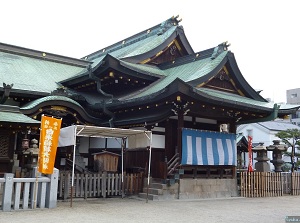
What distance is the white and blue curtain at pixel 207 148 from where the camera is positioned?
45.6 feet

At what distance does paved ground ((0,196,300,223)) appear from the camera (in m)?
8.55

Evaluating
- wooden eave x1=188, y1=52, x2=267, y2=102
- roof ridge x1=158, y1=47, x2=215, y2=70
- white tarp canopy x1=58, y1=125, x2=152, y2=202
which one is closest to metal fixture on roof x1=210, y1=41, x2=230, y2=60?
roof ridge x1=158, y1=47, x2=215, y2=70

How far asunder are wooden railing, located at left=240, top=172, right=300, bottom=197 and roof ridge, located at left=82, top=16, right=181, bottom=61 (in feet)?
32.4

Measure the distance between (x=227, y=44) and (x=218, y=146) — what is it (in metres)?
4.90

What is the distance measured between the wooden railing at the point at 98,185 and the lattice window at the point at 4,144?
310 centimetres

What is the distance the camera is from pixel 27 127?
13.3 meters

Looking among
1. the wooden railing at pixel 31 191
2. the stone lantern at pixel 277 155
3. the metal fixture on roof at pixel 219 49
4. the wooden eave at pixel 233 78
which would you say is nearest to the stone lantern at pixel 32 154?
the wooden railing at pixel 31 191

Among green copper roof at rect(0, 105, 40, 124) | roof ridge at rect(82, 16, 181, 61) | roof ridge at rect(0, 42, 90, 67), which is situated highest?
roof ridge at rect(82, 16, 181, 61)

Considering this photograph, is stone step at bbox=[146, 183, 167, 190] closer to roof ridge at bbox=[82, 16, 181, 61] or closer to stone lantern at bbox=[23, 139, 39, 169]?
stone lantern at bbox=[23, 139, 39, 169]

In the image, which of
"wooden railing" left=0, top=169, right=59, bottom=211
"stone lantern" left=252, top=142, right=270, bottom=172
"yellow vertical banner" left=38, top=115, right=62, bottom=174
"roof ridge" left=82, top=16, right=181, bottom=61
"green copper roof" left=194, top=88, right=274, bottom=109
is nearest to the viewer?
"wooden railing" left=0, top=169, right=59, bottom=211

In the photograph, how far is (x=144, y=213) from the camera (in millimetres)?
9727

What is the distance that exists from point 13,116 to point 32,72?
589cm

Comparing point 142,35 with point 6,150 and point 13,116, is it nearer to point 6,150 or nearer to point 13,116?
point 13,116

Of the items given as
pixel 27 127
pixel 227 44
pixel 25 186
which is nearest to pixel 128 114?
pixel 27 127
